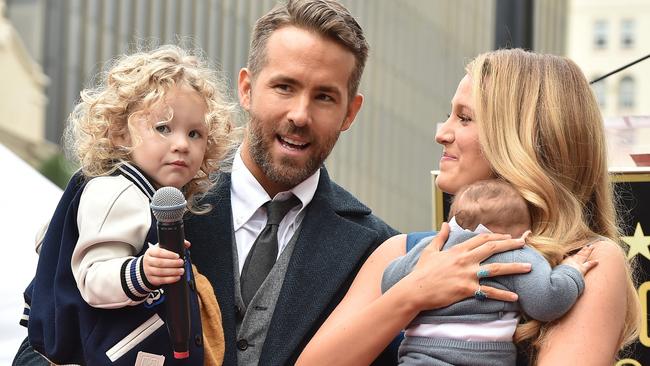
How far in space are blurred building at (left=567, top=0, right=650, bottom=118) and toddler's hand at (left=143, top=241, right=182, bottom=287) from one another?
9424cm

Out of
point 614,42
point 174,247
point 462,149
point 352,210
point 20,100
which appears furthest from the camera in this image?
point 614,42

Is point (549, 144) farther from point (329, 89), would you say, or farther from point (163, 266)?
point (163, 266)

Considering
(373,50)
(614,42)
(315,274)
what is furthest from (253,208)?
(614,42)

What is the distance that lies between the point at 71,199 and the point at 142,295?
1.66 ft

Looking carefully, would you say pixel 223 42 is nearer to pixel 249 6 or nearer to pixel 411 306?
pixel 249 6

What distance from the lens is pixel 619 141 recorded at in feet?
17.8

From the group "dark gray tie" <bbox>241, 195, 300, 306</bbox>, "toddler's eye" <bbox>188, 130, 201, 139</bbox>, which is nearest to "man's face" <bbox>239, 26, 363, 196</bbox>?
"dark gray tie" <bbox>241, 195, 300, 306</bbox>

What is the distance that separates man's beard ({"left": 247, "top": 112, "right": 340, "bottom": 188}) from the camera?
4750mm

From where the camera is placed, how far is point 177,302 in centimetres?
377

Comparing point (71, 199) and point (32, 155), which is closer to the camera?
point (71, 199)

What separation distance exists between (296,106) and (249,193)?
390mm

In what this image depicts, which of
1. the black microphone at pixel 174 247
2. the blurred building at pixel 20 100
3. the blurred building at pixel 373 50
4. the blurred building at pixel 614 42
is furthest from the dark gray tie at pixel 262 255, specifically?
the blurred building at pixel 614 42

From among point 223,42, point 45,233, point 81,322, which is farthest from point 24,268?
point 223,42

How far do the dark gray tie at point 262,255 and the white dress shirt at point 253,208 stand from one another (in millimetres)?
29
